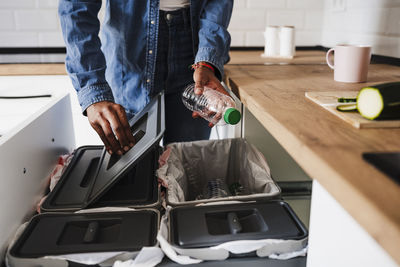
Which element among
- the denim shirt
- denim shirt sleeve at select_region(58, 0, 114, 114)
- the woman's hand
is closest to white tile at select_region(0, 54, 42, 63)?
the denim shirt

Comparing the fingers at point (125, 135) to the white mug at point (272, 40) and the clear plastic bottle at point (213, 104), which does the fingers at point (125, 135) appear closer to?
the clear plastic bottle at point (213, 104)

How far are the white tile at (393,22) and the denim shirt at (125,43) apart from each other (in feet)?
2.06

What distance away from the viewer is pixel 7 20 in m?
1.96

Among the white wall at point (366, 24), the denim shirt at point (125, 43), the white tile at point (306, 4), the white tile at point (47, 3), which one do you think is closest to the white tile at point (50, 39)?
the white tile at point (47, 3)

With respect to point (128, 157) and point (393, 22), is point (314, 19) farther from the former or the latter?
point (128, 157)

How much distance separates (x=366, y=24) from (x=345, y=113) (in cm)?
109

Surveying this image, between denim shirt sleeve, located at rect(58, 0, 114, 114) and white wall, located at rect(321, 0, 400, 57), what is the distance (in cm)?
106

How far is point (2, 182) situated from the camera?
0.71 meters

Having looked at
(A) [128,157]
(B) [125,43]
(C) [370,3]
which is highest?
(C) [370,3]

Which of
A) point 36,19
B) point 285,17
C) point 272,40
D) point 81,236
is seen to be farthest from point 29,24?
point 81,236

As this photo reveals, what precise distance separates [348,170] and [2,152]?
0.63 meters

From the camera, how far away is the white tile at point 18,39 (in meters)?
1.98

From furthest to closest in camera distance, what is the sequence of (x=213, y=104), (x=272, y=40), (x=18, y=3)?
(x=18, y=3) → (x=272, y=40) → (x=213, y=104)

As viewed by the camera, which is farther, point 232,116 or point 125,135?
point 125,135
